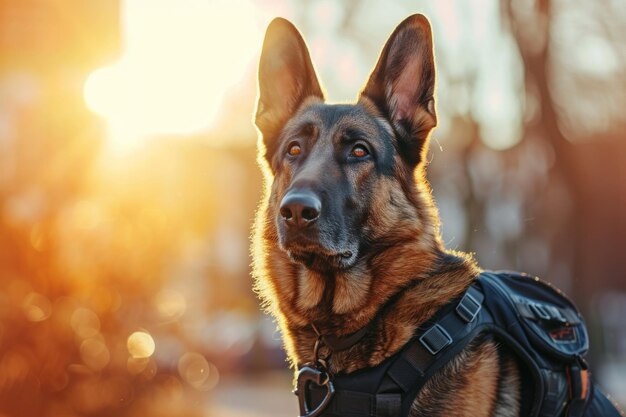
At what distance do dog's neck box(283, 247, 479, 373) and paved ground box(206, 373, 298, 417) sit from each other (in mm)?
7614

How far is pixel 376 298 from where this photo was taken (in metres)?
3.71

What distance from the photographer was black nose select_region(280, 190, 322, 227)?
3572 mm

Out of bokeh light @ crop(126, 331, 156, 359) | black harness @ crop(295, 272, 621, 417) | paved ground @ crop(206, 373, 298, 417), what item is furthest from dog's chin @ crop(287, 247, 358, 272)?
paved ground @ crop(206, 373, 298, 417)

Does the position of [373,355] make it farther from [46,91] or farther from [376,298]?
[46,91]

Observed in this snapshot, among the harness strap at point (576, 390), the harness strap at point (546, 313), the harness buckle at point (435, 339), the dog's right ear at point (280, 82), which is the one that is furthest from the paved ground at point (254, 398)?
the harness buckle at point (435, 339)

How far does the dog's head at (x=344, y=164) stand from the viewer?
3723 millimetres

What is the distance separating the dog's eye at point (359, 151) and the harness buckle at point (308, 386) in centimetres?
113

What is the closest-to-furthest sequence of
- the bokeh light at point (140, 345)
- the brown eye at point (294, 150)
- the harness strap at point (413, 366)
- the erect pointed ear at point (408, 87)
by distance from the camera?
the harness strap at point (413, 366) → the erect pointed ear at point (408, 87) → the brown eye at point (294, 150) → the bokeh light at point (140, 345)

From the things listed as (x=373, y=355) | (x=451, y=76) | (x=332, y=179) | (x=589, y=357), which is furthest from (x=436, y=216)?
(x=451, y=76)

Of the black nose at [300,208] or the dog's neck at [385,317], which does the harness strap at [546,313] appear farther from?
the black nose at [300,208]

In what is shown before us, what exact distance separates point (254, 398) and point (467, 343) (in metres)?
15.1

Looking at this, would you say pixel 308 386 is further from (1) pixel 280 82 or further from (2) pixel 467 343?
(1) pixel 280 82

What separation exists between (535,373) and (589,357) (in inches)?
310

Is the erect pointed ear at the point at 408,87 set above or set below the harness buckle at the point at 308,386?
above
